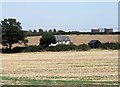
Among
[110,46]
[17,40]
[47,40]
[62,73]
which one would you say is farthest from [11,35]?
[62,73]

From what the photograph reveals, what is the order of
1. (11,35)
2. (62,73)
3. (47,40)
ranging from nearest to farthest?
(62,73) < (11,35) < (47,40)

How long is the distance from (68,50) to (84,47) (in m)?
3.90

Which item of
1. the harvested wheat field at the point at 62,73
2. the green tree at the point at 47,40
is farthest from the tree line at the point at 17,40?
the harvested wheat field at the point at 62,73

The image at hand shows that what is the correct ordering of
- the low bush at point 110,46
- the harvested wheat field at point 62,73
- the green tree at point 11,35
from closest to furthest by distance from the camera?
the harvested wheat field at point 62,73 → the green tree at point 11,35 → the low bush at point 110,46

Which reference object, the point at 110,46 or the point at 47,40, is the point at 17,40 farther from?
the point at 110,46

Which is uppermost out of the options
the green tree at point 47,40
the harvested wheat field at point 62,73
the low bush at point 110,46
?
the harvested wheat field at point 62,73

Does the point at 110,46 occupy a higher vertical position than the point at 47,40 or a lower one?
lower

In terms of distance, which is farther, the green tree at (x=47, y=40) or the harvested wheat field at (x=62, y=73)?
the green tree at (x=47, y=40)

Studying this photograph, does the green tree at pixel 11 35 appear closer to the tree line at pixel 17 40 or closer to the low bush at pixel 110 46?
the tree line at pixel 17 40

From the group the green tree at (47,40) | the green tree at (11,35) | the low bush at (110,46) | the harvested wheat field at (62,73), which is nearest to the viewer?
the harvested wheat field at (62,73)

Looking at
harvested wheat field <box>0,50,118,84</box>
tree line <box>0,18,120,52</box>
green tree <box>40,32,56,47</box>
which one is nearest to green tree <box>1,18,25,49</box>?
tree line <box>0,18,120,52</box>

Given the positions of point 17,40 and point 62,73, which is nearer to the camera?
point 62,73

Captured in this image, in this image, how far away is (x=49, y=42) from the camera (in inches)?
3713

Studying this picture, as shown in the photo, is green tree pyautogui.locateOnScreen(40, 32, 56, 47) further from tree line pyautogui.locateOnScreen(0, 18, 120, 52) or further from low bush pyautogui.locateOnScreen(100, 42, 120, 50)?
low bush pyautogui.locateOnScreen(100, 42, 120, 50)
